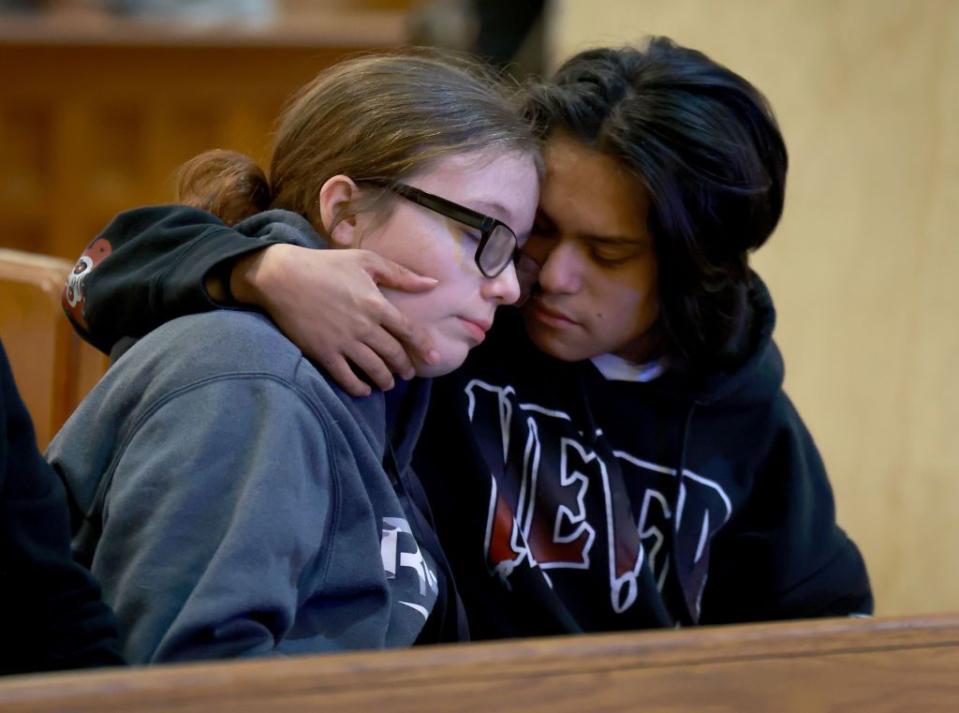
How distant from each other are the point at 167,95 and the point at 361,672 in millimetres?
3085

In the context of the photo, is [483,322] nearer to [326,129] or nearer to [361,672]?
[326,129]

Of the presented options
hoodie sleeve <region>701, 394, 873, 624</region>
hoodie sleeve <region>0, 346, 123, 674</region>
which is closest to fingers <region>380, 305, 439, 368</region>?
hoodie sleeve <region>0, 346, 123, 674</region>

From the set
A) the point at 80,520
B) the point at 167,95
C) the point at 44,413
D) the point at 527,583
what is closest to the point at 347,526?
the point at 80,520

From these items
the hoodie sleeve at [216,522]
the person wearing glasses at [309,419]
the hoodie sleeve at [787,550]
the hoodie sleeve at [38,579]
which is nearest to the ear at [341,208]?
the person wearing glasses at [309,419]

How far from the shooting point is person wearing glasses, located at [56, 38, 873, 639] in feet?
4.48

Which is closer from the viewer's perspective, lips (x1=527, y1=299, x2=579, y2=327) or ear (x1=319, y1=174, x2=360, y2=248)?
ear (x1=319, y1=174, x2=360, y2=248)

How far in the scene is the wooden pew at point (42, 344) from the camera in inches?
61.1

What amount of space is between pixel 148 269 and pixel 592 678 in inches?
22.7

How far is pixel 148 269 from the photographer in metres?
1.19

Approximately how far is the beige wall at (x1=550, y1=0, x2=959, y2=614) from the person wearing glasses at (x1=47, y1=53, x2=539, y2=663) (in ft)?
4.32

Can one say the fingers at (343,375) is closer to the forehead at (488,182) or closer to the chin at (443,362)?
the chin at (443,362)

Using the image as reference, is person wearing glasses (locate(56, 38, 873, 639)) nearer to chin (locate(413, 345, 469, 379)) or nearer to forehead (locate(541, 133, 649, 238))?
forehead (locate(541, 133, 649, 238))

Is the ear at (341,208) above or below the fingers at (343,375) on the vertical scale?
above

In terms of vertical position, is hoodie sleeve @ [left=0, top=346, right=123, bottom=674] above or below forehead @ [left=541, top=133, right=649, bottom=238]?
below
